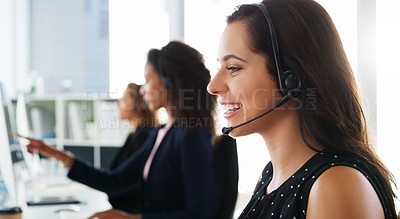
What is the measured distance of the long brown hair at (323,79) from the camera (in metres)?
0.84

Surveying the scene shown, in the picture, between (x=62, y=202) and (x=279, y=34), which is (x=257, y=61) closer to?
(x=279, y=34)

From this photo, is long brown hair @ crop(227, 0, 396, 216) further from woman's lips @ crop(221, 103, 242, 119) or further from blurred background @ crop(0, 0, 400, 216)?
blurred background @ crop(0, 0, 400, 216)

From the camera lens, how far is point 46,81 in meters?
4.39

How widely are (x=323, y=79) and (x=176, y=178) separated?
1070 millimetres

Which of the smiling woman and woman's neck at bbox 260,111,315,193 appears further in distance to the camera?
woman's neck at bbox 260,111,315,193

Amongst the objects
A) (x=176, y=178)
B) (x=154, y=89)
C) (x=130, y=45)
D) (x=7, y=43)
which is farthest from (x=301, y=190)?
(x=7, y=43)

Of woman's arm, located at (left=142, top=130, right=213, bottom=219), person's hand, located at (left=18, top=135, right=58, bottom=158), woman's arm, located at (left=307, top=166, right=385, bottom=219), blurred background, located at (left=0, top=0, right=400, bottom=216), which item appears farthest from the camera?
blurred background, located at (left=0, top=0, right=400, bottom=216)

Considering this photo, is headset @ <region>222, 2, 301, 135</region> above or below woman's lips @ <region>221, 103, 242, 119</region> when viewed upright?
above

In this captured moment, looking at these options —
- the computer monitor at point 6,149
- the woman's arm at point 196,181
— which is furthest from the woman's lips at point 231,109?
the computer monitor at point 6,149

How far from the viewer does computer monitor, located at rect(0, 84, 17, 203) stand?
1465 mm

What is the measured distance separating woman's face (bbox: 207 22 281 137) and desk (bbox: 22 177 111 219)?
105 cm

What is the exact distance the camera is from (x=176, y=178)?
5.78 feet

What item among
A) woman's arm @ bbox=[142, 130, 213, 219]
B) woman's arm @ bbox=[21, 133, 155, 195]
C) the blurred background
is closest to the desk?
woman's arm @ bbox=[21, 133, 155, 195]

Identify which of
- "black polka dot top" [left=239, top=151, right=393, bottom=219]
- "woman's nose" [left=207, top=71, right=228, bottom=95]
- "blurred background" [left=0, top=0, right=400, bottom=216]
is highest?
"blurred background" [left=0, top=0, right=400, bottom=216]
